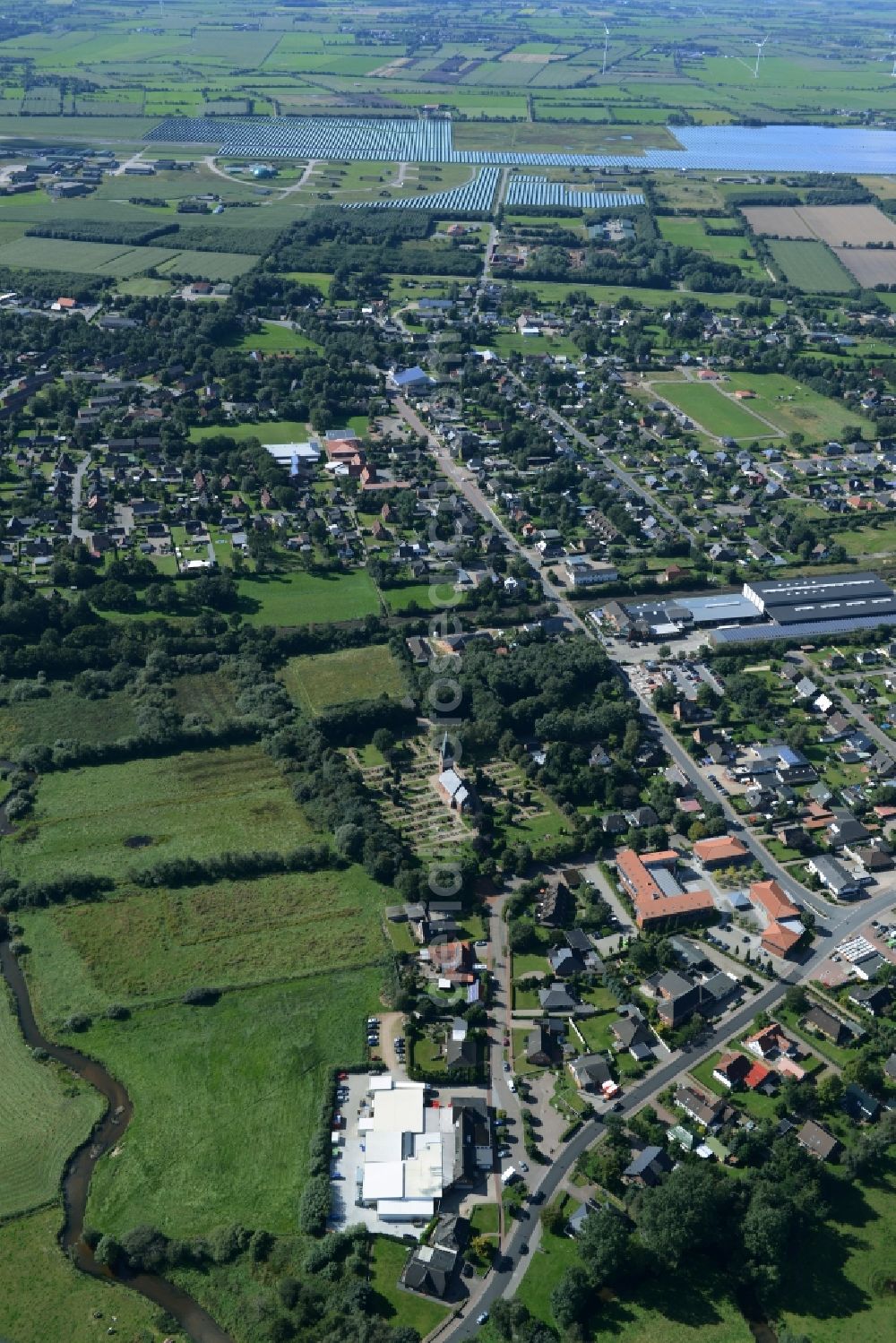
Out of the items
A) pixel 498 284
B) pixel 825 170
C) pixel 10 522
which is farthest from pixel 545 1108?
pixel 825 170

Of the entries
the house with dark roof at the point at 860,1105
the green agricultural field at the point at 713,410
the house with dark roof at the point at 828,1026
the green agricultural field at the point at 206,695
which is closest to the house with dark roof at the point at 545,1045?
the house with dark roof at the point at 828,1026

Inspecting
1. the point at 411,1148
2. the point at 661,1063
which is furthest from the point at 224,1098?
the point at 661,1063

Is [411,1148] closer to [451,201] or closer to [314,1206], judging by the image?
[314,1206]

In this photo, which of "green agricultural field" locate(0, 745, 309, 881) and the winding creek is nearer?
the winding creek

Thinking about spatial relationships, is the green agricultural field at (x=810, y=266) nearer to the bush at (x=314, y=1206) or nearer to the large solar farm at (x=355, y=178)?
the large solar farm at (x=355, y=178)

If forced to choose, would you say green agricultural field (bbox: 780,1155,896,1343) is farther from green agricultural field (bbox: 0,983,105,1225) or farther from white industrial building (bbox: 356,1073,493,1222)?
green agricultural field (bbox: 0,983,105,1225)

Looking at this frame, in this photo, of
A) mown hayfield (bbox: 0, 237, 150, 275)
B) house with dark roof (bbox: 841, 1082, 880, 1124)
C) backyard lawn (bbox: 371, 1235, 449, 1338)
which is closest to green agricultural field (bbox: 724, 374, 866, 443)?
house with dark roof (bbox: 841, 1082, 880, 1124)
